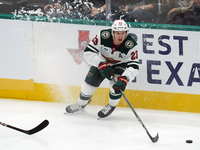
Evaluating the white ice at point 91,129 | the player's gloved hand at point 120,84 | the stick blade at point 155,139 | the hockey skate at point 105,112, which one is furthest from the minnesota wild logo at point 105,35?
the stick blade at point 155,139

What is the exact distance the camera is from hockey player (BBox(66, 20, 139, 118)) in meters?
3.59

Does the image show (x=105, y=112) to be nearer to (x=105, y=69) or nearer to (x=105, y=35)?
(x=105, y=69)

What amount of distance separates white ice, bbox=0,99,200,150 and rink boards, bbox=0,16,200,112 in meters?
0.12

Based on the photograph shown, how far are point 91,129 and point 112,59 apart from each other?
0.72 m

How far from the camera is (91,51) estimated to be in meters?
3.77

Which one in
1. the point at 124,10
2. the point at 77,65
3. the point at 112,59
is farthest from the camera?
the point at 77,65

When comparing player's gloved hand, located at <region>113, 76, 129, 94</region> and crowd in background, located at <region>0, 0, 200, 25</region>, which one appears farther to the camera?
crowd in background, located at <region>0, 0, 200, 25</region>

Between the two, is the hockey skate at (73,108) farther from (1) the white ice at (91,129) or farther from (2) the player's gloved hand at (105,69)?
(2) the player's gloved hand at (105,69)

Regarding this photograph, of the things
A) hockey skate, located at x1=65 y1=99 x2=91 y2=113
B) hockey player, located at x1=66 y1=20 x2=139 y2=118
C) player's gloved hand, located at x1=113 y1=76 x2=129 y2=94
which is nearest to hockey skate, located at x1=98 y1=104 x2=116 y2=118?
hockey player, located at x1=66 y1=20 x2=139 y2=118

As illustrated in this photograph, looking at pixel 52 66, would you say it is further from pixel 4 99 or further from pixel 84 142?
pixel 84 142

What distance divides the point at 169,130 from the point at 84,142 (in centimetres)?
87

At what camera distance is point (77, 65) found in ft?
14.3

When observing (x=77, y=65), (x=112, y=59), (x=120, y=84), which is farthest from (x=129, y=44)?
(x=77, y=65)

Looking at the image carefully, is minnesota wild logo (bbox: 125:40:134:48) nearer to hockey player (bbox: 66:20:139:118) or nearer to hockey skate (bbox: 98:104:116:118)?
hockey player (bbox: 66:20:139:118)
